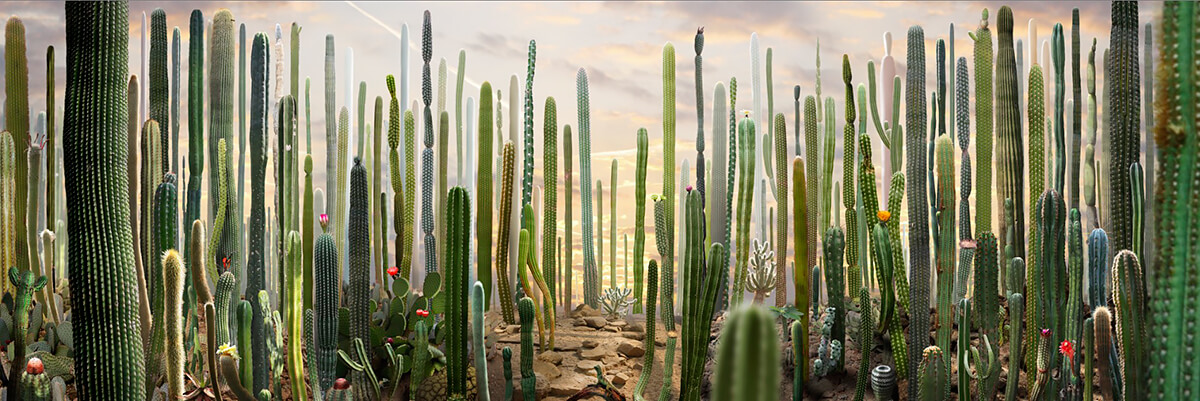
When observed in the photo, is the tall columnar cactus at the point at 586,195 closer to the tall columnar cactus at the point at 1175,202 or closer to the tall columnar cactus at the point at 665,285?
the tall columnar cactus at the point at 665,285

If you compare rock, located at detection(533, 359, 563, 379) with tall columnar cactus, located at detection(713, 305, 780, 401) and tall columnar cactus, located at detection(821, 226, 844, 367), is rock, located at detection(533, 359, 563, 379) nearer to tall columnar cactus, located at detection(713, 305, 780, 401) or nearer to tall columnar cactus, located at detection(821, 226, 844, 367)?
tall columnar cactus, located at detection(821, 226, 844, 367)

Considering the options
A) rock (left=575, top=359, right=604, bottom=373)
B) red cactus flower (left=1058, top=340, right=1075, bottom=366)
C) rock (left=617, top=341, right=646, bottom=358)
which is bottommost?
rock (left=575, top=359, right=604, bottom=373)

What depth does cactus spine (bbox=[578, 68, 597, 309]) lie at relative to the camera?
11.1 feet

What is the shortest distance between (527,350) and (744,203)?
3.18ft

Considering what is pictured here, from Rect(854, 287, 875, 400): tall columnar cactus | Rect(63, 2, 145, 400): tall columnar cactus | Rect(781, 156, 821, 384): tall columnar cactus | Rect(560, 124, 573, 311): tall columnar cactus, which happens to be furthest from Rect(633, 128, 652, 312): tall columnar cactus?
Rect(63, 2, 145, 400): tall columnar cactus

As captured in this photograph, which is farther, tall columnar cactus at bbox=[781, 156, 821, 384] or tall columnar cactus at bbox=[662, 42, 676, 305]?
tall columnar cactus at bbox=[662, 42, 676, 305]

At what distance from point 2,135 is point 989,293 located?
11.2 ft

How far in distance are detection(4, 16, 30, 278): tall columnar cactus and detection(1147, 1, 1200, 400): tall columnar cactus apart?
11.5 feet

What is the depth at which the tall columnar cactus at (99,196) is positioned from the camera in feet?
5.39

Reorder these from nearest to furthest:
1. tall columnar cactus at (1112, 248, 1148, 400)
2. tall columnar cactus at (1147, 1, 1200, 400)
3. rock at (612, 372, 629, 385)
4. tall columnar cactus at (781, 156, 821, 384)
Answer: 1. tall columnar cactus at (1147, 1, 1200, 400)
2. tall columnar cactus at (1112, 248, 1148, 400)
3. tall columnar cactus at (781, 156, 821, 384)
4. rock at (612, 372, 629, 385)

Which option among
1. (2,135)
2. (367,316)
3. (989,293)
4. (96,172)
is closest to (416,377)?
(367,316)

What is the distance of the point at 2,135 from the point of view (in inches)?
114

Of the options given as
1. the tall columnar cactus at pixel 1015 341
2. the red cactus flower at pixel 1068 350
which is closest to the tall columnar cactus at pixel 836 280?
the tall columnar cactus at pixel 1015 341

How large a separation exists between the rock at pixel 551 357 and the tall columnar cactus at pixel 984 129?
5.31ft
